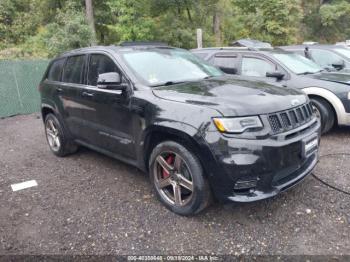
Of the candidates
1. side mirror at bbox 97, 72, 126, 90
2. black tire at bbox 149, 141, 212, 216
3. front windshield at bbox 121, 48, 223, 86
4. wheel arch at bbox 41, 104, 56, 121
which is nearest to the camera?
black tire at bbox 149, 141, 212, 216

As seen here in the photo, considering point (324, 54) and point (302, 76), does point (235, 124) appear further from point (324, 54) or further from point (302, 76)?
point (324, 54)

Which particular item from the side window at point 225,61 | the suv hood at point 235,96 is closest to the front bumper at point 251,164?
the suv hood at point 235,96

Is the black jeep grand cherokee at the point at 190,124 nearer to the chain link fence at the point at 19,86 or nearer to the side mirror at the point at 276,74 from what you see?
the side mirror at the point at 276,74

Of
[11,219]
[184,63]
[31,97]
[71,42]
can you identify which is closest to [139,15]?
[71,42]

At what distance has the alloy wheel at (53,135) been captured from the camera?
5461 mm

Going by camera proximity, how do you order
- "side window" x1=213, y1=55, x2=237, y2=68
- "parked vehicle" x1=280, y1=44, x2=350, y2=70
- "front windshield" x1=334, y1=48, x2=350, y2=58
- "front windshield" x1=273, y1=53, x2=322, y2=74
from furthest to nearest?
"front windshield" x1=334, y1=48, x2=350, y2=58
"parked vehicle" x1=280, y1=44, x2=350, y2=70
"side window" x1=213, y1=55, x2=237, y2=68
"front windshield" x1=273, y1=53, x2=322, y2=74

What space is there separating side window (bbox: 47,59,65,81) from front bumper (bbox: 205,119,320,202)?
3.43 meters

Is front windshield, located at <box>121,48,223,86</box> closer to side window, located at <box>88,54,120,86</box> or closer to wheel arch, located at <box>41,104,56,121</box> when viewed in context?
side window, located at <box>88,54,120,86</box>

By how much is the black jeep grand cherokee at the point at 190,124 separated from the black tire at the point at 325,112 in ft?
7.81

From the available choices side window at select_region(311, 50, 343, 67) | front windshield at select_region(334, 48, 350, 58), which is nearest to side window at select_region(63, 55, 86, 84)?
side window at select_region(311, 50, 343, 67)

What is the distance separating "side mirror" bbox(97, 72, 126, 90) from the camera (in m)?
3.60

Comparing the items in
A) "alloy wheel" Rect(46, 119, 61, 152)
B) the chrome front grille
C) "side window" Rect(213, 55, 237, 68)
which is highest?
"side window" Rect(213, 55, 237, 68)

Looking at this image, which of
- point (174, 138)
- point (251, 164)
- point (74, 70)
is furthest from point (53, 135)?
point (251, 164)

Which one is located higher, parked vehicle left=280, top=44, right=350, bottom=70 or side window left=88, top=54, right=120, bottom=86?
side window left=88, top=54, right=120, bottom=86
